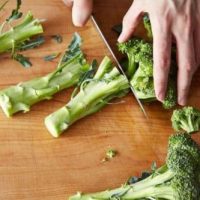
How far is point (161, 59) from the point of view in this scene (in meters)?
1.73

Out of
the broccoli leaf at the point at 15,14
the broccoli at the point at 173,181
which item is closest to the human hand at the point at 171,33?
the broccoli at the point at 173,181

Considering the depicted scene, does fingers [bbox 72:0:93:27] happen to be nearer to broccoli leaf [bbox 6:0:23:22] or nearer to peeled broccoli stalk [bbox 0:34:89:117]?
peeled broccoli stalk [bbox 0:34:89:117]

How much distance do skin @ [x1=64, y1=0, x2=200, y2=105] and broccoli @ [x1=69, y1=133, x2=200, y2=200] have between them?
0.81ft

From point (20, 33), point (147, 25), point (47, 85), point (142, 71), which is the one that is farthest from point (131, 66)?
point (20, 33)

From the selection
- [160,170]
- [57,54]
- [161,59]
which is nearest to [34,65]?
[57,54]

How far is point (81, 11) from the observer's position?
185 cm

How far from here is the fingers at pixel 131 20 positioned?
1.79m

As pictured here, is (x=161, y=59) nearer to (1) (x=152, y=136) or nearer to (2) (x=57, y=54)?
(1) (x=152, y=136)

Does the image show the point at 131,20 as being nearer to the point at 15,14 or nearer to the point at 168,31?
the point at 168,31

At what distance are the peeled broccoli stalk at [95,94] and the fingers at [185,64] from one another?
18cm

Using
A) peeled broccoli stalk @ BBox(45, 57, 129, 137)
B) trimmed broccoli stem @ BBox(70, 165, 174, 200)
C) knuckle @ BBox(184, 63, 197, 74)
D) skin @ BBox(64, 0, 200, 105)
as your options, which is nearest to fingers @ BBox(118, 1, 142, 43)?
skin @ BBox(64, 0, 200, 105)

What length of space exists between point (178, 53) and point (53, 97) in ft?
1.45

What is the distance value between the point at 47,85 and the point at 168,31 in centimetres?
44

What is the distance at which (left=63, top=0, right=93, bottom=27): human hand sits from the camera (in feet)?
5.98
